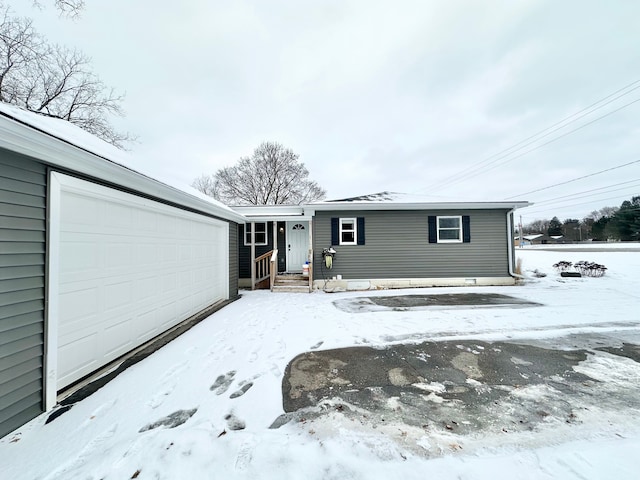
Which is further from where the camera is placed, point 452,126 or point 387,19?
point 452,126

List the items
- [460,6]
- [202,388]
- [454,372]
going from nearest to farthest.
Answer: [202,388] < [454,372] < [460,6]

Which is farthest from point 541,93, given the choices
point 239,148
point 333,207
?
point 239,148

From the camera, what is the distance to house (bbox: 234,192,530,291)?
8656 mm

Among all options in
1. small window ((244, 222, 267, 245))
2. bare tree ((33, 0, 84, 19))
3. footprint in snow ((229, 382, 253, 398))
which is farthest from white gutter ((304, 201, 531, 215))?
bare tree ((33, 0, 84, 19))

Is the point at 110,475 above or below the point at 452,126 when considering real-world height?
below

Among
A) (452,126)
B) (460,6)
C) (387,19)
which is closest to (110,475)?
(387,19)

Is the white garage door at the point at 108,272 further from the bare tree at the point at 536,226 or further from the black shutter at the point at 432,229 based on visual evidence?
the bare tree at the point at 536,226

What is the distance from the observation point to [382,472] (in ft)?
4.98

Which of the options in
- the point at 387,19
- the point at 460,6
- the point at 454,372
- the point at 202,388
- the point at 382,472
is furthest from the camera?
the point at 387,19

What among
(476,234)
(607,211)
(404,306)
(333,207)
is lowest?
(404,306)

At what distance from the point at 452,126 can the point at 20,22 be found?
2022cm

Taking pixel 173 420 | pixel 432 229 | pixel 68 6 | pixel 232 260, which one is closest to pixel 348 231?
pixel 432 229

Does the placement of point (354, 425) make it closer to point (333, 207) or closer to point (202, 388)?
point (202, 388)

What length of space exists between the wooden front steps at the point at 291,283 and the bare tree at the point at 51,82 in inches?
436
